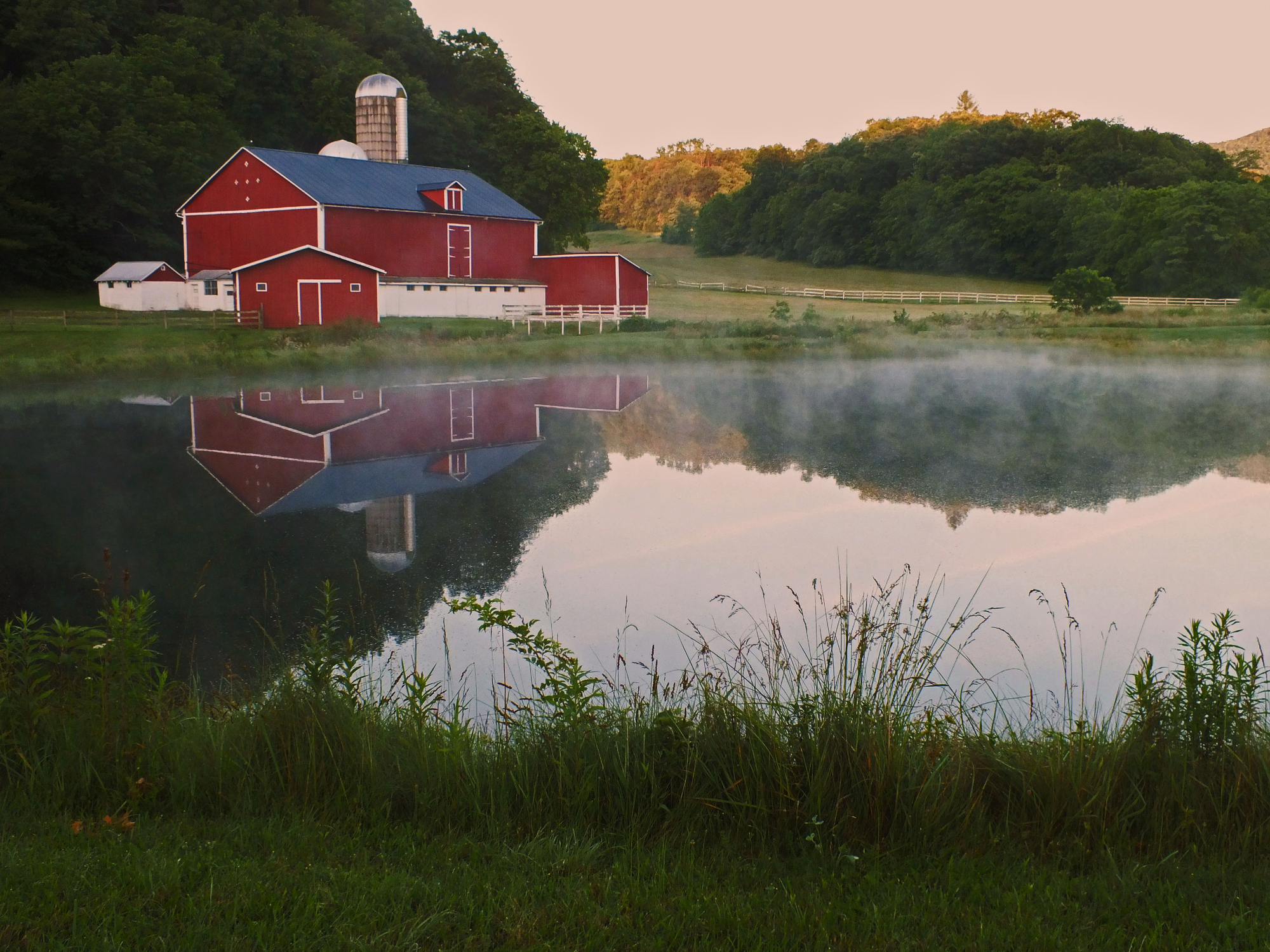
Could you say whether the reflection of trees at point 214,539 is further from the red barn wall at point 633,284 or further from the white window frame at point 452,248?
the red barn wall at point 633,284

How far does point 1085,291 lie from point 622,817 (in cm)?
4414

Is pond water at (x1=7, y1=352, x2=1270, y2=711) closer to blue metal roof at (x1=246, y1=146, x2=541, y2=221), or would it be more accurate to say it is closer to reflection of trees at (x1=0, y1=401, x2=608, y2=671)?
reflection of trees at (x1=0, y1=401, x2=608, y2=671)

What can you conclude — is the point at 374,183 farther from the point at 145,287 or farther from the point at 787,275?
the point at 787,275

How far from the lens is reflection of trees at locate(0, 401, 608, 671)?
780 cm

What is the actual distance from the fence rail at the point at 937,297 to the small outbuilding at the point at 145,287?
35766 mm

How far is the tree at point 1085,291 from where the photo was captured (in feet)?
145

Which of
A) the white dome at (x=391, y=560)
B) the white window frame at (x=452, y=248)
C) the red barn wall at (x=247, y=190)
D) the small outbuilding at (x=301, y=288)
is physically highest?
the red barn wall at (x=247, y=190)

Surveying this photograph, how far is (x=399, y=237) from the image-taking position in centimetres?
4266

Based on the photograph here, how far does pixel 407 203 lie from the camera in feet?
142

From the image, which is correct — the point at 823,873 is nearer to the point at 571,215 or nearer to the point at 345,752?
the point at 345,752

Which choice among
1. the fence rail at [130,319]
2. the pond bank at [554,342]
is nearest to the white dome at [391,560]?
the pond bank at [554,342]

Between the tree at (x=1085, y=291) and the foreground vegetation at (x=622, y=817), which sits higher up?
the tree at (x=1085, y=291)

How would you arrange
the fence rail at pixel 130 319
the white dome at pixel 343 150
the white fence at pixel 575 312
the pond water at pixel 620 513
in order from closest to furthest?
the pond water at pixel 620 513 < the fence rail at pixel 130 319 < the white fence at pixel 575 312 < the white dome at pixel 343 150

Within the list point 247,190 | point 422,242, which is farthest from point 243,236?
point 422,242
